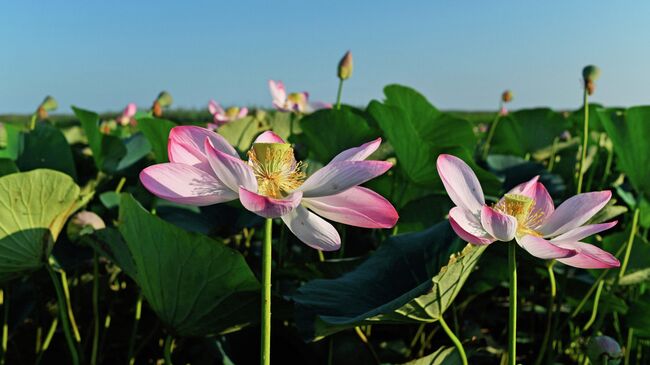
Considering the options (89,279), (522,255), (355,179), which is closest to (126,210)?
(355,179)

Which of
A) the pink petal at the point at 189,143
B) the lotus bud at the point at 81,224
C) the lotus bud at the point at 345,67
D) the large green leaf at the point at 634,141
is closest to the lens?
the pink petal at the point at 189,143

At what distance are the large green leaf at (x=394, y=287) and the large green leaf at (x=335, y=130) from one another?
1.48ft

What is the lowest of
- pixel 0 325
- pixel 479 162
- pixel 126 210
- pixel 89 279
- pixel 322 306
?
pixel 0 325

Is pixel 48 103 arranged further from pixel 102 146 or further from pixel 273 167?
pixel 273 167

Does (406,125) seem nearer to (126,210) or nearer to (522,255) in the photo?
(522,255)

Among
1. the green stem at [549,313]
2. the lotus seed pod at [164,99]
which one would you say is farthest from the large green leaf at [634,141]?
the lotus seed pod at [164,99]

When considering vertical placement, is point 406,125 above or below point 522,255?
above

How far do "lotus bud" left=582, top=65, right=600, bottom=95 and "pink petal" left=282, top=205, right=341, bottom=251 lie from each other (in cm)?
92

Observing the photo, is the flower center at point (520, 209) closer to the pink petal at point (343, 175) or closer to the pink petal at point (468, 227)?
the pink petal at point (468, 227)

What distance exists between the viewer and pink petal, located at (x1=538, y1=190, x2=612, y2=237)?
2.59ft

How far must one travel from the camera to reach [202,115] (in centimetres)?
3212

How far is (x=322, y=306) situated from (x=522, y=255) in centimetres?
48

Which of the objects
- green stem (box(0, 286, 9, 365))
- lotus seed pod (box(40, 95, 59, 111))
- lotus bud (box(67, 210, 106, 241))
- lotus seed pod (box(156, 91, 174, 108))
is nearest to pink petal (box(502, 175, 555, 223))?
lotus bud (box(67, 210, 106, 241))

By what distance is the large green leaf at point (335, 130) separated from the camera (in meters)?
1.47
